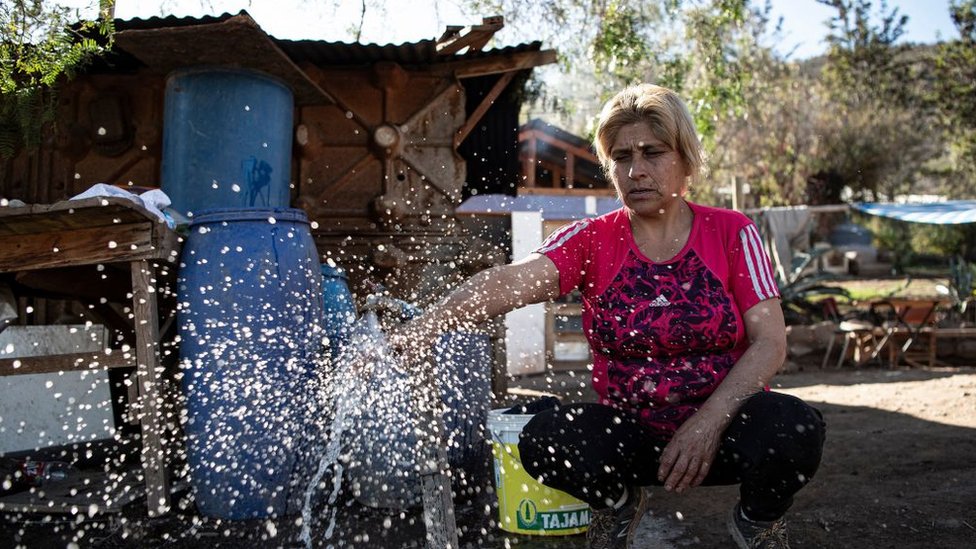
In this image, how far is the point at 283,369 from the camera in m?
3.10

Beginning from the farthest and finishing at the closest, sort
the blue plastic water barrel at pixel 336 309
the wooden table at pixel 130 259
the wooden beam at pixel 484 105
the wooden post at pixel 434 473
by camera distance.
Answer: the wooden beam at pixel 484 105, the blue plastic water barrel at pixel 336 309, the wooden table at pixel 130 259, the wooden post at pixel 434 473

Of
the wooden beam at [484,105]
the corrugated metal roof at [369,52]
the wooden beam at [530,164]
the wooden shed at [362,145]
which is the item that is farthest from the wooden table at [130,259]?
the wooden beam at [530,164]

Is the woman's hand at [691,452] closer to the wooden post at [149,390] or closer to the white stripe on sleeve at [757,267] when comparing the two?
the white stripe on sleeve at [757,267]

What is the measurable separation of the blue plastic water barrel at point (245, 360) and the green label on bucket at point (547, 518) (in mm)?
1031

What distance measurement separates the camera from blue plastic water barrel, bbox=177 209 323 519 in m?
3.03

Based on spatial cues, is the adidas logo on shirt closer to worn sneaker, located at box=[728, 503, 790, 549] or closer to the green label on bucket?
worn sneaker, located at box=[728, 503, 790, 549]

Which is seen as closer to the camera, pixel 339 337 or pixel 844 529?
pixel 844 529

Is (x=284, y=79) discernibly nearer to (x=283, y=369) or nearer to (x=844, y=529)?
(x=283, y=369)

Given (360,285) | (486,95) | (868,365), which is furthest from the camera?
(868,365)

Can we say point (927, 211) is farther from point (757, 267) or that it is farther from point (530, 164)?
point (757, 267)

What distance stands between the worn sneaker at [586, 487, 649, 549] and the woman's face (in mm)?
905

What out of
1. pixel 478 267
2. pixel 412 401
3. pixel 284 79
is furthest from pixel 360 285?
pixel 412 401

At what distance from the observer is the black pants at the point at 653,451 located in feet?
6.56

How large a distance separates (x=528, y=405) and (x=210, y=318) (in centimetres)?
141
